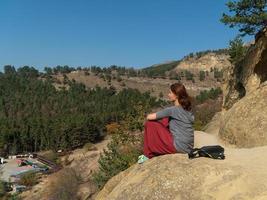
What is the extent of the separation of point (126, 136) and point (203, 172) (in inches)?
1176

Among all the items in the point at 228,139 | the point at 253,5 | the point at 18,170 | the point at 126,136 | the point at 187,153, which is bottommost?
the point at 18,170

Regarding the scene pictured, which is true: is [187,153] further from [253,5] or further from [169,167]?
[253,5]

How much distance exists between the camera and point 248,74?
32500 mm

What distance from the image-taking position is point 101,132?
132 metres

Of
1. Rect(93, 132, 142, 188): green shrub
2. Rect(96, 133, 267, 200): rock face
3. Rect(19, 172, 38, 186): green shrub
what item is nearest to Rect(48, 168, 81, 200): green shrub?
Rect(19, 172, 38, 186): green shrub

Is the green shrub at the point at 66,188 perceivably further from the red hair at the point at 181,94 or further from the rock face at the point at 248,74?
the red hair at the point at 181,94

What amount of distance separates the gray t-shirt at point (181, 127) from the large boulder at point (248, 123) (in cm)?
582

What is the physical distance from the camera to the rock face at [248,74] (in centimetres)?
3041

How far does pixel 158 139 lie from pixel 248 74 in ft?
78.2

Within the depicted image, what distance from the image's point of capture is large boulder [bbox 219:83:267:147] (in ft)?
51.2

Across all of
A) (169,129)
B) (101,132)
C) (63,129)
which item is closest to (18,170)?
(63,129)

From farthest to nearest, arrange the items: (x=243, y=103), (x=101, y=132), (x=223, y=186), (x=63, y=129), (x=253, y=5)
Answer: (x=101, y=132) < (x=63, y=129) < (x=253, y=5) < (x=243, y=103) < (x=223, y=186)

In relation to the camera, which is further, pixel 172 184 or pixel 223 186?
pixel 172 184

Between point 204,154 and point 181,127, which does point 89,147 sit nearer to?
point 181,127
